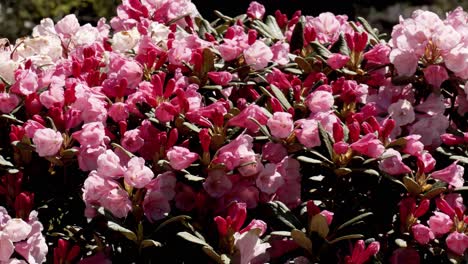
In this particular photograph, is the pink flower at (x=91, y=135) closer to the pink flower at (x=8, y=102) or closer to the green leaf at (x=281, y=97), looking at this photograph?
the pink flower at (x=8, y=102)

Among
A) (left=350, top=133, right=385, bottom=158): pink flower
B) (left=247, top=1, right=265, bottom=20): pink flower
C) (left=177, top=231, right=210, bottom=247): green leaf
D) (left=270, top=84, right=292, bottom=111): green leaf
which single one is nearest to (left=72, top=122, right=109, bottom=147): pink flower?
(left=177, top=231, right=210, bottom=247): green leaf

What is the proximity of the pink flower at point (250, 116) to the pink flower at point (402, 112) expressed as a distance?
1.29 feet

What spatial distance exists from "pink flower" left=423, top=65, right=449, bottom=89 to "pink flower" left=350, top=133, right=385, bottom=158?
1.21ft

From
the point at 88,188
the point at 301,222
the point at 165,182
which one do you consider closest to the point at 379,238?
the point at 301,222

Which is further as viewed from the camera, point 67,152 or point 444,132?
point 444,132

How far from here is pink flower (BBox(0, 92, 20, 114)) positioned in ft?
8.48

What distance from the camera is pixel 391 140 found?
250 cm

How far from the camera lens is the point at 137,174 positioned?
228 centimetres

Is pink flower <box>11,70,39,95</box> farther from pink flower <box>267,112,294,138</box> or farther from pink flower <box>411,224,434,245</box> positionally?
pink flower <box>411,224,434,245</box>

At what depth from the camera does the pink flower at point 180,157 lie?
2293 millimetres

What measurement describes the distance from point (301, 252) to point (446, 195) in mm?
434

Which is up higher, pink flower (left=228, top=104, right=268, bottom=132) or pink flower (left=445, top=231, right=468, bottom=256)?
pink flower (left=228, top=104, right=268, bottom=132)

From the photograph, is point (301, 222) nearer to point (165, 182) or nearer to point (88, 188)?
point (165, 182)

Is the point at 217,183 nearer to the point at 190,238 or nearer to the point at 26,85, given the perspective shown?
the point at 190,238
